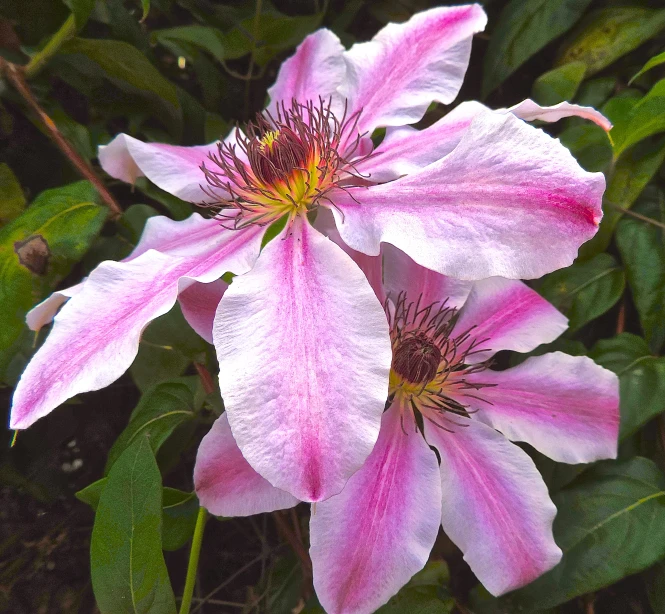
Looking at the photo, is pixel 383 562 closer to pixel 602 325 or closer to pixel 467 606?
pixel 467 606

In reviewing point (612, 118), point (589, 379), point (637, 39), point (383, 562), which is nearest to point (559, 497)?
point (589, 379)

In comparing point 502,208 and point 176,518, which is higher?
point 502,208

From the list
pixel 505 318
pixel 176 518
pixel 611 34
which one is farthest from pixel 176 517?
pixel 611 34

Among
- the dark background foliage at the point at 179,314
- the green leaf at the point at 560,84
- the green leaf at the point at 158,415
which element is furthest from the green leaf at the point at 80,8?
the green leaf at the point at 560,84

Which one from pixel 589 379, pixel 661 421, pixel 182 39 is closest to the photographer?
pixel 589 379

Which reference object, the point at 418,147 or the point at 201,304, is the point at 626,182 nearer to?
the point at 418,147

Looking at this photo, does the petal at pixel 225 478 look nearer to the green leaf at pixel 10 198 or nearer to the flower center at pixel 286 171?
the flower center at pixel 286 171
